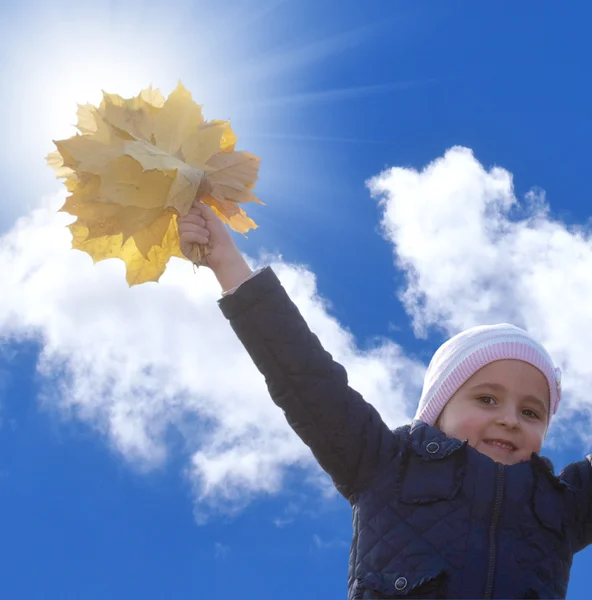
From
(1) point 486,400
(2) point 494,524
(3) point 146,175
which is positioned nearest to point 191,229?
(3) point 146,175

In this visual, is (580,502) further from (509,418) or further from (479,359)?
(479,359)

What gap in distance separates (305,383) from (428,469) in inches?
18.8

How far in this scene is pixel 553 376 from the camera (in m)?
2.97

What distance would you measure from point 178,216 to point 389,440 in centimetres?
103

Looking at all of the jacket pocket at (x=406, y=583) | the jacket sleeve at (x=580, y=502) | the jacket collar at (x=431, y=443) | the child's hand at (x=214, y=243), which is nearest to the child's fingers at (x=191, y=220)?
the child's hand at (x=214, y=243)

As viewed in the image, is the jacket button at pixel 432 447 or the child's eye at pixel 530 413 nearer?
the jacket button at pixel 432 447

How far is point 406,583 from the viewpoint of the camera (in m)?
2.30

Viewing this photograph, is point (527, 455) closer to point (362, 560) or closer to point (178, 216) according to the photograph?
point (362, 560)

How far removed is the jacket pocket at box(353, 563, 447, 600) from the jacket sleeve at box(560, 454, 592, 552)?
618mm

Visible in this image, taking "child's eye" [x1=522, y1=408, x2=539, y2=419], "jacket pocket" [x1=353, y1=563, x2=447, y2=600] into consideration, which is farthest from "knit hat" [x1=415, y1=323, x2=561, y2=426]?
"jacket pocket" [x1=353, y1=563, x2=447, y2=600]

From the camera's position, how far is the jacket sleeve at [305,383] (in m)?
2.57

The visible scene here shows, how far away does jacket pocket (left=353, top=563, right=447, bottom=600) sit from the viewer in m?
2.28

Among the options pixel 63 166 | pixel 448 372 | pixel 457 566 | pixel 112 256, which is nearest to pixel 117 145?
pixel 63 166

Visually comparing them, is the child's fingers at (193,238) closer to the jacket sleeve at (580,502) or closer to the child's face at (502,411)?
the child's face at (502,411)
